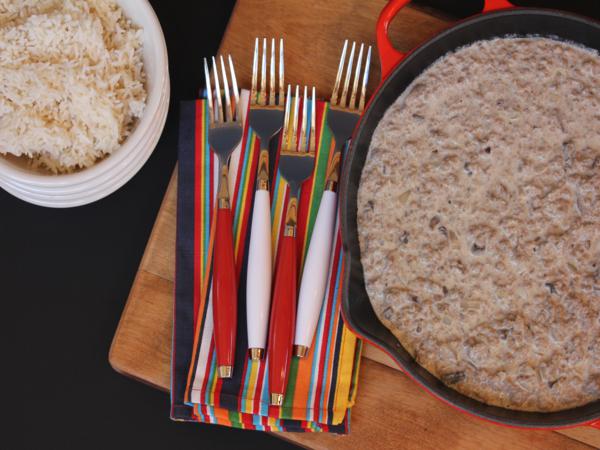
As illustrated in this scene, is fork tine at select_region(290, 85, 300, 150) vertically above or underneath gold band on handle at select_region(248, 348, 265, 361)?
above

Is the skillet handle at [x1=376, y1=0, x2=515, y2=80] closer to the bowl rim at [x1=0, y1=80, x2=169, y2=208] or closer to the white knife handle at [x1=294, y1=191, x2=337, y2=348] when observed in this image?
the white knife handle at [x1=294, y1=191, x2=337, y2=348]

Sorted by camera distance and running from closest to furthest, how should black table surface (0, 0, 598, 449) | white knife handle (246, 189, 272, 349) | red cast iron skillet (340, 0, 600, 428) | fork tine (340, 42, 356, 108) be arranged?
red cast iron skillet (340, 0, 600, 428) → white knife handle (246, 189, 272, 349) → fork tine (340, 42, 356, 108) → black table surface (0, 0, 598, 449)

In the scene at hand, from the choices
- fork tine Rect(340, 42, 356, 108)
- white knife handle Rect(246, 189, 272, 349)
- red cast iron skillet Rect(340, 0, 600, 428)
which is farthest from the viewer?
fork tine Rect(340, 42, 356, 108)

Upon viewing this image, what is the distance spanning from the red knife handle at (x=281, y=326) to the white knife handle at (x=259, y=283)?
2cm

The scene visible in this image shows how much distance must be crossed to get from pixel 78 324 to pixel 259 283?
1.70 feet

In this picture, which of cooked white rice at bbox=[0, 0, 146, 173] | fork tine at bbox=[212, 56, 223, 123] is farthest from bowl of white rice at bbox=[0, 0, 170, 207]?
fork tine at bbox=[212, 56, 223, 123]

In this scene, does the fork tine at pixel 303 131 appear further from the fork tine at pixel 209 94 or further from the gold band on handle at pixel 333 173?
the fork tine at pixel 209 94

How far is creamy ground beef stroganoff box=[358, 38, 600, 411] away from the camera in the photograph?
1309mm

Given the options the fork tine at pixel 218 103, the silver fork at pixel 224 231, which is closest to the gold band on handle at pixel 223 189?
the silver fork at pixel 224 231

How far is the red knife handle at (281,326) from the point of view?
1.34 metres

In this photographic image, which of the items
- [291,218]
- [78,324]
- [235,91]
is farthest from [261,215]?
[78,324]

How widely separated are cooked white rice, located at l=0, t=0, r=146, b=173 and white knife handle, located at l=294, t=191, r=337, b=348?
430 mm

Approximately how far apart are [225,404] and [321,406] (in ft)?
0.63

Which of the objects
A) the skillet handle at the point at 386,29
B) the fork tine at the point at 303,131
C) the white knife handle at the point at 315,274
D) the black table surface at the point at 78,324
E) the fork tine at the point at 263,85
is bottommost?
the black table surface at the point at 78,324
